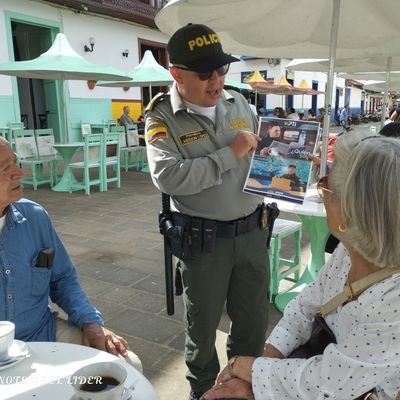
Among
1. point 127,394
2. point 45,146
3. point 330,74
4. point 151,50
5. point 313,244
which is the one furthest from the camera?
point 151,50

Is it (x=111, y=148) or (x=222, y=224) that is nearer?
(x=222, y=224)

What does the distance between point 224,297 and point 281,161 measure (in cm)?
74

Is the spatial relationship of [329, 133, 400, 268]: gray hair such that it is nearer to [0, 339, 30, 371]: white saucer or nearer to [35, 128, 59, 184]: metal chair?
[0, 339, 30, 371]: white saucer

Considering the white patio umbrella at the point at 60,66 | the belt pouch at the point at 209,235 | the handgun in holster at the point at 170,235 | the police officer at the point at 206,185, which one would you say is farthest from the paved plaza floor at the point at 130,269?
the white patio umbrella at the point at 60,66

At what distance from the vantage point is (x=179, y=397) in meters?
2.25

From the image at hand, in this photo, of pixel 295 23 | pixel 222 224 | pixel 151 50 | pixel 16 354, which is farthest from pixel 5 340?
pixel 151 50

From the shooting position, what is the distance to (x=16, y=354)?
1186 millimetres

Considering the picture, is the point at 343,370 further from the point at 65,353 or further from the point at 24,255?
the point at 24,255

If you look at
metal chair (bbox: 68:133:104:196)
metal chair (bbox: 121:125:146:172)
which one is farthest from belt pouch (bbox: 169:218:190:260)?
metal chair (bbox: 121:125:146:172)

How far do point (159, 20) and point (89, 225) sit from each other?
3.60 m

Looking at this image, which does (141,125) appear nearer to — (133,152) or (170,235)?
(133,152)

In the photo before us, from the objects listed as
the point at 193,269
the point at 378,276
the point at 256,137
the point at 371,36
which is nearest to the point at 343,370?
the point at 378,276

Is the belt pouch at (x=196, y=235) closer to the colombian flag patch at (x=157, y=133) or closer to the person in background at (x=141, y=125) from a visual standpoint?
the colombian flag patch at (x=157, y=133)

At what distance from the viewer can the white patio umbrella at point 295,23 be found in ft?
8.27
